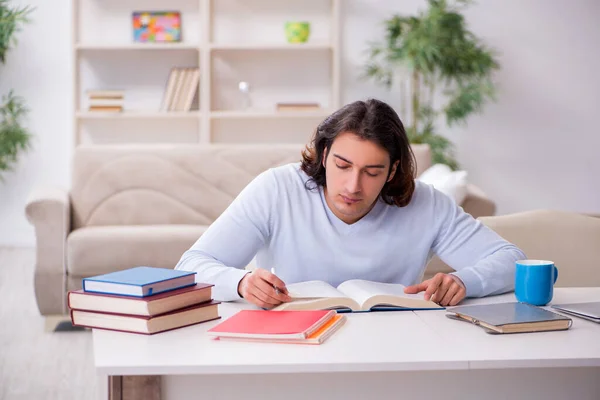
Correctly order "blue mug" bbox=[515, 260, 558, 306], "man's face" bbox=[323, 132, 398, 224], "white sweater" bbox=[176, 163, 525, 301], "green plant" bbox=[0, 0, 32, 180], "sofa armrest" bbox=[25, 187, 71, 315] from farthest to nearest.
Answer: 1. "green plant" bbox=[0, 0, 32, 180]
2. "sofa armrest" bbox=[25, 187, 71, 315]
3. "white sweater" bbox=[176, 163, 525, 301]
4. "man's face" bbox=[323, 132, 398, 224]
5. "blue mug" bbox=[515, 260, 558, 306]

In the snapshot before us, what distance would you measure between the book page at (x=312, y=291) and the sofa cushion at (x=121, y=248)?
1991 mm

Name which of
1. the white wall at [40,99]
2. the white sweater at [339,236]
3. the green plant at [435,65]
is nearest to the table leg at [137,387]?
the white sweater at [339,236]

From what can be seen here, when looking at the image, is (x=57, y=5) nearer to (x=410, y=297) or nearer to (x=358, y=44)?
(x=358, y=44)

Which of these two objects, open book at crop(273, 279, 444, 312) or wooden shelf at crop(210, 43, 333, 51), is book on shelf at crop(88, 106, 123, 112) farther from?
open book at crop(273, 279, 444, 312)

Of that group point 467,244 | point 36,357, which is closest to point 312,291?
point 467,244

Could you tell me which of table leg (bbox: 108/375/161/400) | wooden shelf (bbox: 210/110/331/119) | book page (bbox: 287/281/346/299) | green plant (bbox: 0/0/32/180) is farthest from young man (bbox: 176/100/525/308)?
green plant (bbox: 0/0/32/180)

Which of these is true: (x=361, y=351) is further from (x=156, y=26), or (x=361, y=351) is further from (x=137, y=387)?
(x=156, y=26)

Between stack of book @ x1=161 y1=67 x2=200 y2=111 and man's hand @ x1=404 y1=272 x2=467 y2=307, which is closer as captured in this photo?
man's hand @ x1=404 y1=272 x2=467 y2=307

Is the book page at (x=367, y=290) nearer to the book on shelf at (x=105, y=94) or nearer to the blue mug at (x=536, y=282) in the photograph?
the blue mug at (x=536, y=282)

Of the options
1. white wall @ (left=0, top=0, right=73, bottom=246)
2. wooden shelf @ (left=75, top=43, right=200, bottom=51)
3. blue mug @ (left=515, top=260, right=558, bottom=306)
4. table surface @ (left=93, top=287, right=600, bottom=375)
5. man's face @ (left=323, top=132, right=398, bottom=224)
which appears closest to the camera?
table surface @ (left=93, top=287, right=600, bottom=375)

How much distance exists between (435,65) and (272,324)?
4243 millimetres

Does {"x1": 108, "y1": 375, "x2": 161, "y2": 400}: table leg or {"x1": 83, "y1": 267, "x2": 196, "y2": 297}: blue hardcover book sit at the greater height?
{"x1": 83, "y1": 267, "x2": 196, "y2": 297}: blue hardcover book

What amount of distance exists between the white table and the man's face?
1.39 ft

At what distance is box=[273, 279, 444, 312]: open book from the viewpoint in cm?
156
